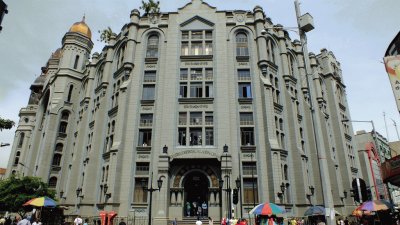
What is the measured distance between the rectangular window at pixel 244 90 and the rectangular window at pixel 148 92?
10.7 meters

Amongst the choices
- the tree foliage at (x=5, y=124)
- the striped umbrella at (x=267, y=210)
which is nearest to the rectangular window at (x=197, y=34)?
the striped umbrella at (x=267, y=210)

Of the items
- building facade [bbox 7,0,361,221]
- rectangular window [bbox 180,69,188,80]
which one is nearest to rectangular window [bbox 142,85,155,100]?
building facade [bbox 7,0,361,221]

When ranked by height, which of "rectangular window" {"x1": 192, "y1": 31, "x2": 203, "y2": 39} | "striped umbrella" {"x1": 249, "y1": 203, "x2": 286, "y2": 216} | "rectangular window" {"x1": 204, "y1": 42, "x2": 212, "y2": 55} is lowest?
"striped umbrella" {"x1": 249, "y1": 203, "x2": 286, "y2": 216}

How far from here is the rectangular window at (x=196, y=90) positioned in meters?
34.4

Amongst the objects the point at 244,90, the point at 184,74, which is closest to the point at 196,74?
the point at 184,74

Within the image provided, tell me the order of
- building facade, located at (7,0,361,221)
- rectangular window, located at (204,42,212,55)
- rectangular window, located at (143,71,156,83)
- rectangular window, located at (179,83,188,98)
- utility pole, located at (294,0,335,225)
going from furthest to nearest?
rectangular window, located at (204,42,212,55) < rectangular window, located at (143,71,156,83) < rectangular window, located at (179,83,188,98) < building facade, located at (7,0,361,221) < utility pole, located at (294,0,335,225)

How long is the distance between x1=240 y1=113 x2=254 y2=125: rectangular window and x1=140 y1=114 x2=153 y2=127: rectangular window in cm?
1050

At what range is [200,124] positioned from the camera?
32781mm

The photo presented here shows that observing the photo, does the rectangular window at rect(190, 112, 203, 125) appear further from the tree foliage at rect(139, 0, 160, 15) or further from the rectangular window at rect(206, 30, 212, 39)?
the tree foliage at rect(139, 0, 160, 15)

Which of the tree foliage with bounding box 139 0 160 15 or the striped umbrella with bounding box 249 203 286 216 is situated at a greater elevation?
the tree foliage with bounding box 139 0 160 15

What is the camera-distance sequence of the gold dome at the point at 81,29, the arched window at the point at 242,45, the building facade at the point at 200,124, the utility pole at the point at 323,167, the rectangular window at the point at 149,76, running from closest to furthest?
1. the utility pole at the point at 323,167
2. the building facade at the point at 200,124
3. the rectangular window at the point at 149,76
4. the arched window at the point at 242,45
5. the gold dome at the point at 81,29

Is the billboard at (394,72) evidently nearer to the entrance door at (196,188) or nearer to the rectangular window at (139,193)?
the entrance door at (196,188)

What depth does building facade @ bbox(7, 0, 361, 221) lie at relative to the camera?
30.5 meters

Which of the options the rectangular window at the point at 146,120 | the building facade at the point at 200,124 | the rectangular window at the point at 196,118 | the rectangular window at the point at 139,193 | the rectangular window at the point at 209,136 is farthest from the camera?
the rectangular window at the point at 146,120
